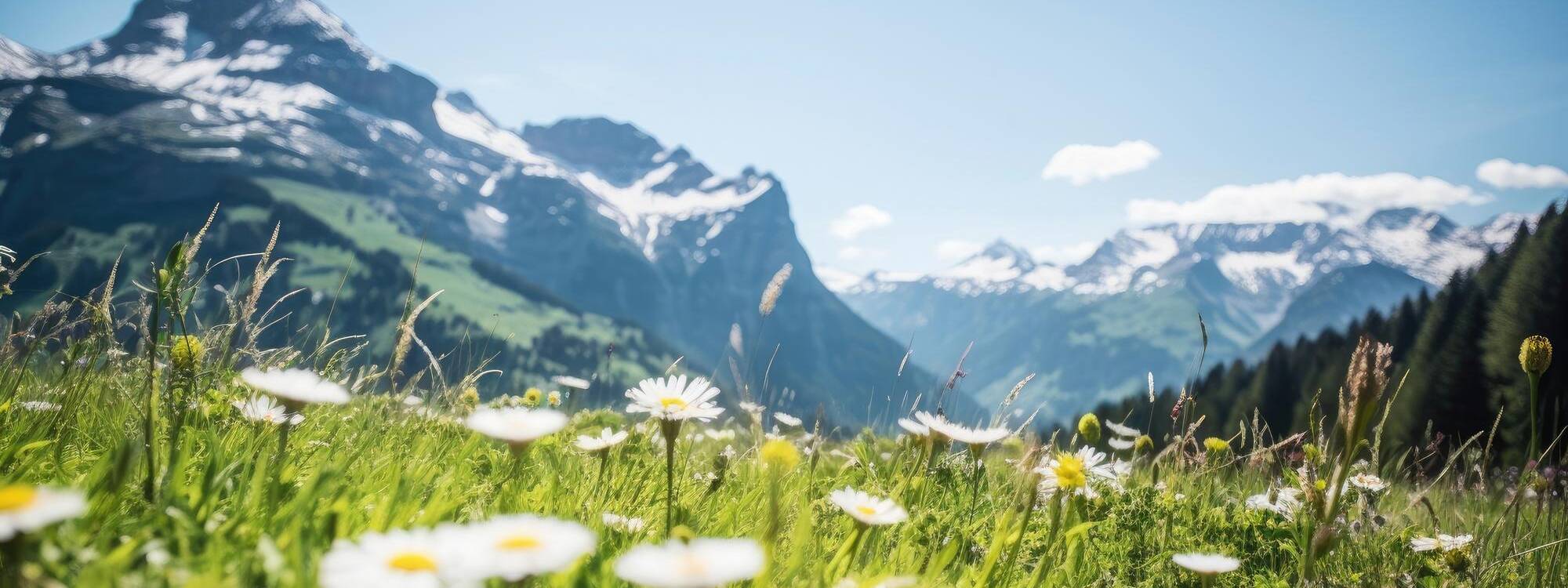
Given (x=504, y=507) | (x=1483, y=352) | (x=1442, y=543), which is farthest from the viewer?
(x=1483, y=352)

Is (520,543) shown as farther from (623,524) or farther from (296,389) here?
(623,524)

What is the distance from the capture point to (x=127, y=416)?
255 cm

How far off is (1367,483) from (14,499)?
190 inches

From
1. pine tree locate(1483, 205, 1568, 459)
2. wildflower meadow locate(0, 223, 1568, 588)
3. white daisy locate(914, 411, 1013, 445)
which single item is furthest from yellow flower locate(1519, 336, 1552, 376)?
pine tree locate(1483, 205, 1568, 459)

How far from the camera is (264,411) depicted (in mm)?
Answer: 2564

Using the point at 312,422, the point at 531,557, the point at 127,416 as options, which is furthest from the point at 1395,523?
the point at 127,416

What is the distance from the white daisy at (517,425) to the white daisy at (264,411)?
43.8 inches

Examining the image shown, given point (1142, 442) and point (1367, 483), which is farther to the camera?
point (1142, 442)

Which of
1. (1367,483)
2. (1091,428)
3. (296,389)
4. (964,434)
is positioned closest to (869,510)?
(964,434)

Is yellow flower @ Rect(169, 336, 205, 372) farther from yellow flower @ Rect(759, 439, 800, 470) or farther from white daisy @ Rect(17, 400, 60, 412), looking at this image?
yellow flower @ Rect(759, 439, 800, 470)

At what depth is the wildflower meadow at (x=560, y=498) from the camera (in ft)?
3.80

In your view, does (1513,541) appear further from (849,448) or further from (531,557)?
(531,557)

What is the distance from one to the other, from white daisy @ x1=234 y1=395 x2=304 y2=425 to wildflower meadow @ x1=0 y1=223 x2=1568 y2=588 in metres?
0.01

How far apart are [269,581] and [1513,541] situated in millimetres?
4212
